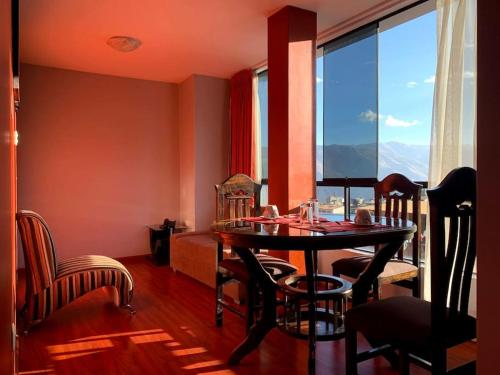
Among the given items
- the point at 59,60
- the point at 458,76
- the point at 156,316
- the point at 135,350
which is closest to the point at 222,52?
the point at 59,60

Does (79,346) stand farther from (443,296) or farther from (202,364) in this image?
(443,296)

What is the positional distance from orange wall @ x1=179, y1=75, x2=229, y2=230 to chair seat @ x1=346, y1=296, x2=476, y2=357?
3682 mm

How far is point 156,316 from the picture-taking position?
2.97 metres

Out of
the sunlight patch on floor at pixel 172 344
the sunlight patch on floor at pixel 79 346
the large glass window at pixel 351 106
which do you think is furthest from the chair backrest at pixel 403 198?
the sunlight patch on floor at pixel 79 346

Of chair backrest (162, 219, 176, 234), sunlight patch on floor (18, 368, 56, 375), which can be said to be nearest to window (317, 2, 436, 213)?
chair backrest (162, 219, 176, 234)

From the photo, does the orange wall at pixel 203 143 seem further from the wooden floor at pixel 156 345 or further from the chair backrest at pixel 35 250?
the chair backrest at pixel 35 250

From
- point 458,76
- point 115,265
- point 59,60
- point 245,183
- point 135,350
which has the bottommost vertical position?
point 135,350

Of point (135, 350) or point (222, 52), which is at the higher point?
point (222, 52)

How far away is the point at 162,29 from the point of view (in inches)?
141

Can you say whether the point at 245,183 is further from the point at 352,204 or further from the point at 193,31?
the point at 193,31

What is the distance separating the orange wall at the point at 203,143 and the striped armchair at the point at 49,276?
2.14 meters

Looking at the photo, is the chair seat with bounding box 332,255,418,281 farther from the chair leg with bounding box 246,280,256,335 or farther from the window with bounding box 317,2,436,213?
the window with bounding box 317,2,436,213

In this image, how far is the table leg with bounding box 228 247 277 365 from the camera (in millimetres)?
2156

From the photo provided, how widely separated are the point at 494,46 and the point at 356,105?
106 inches
